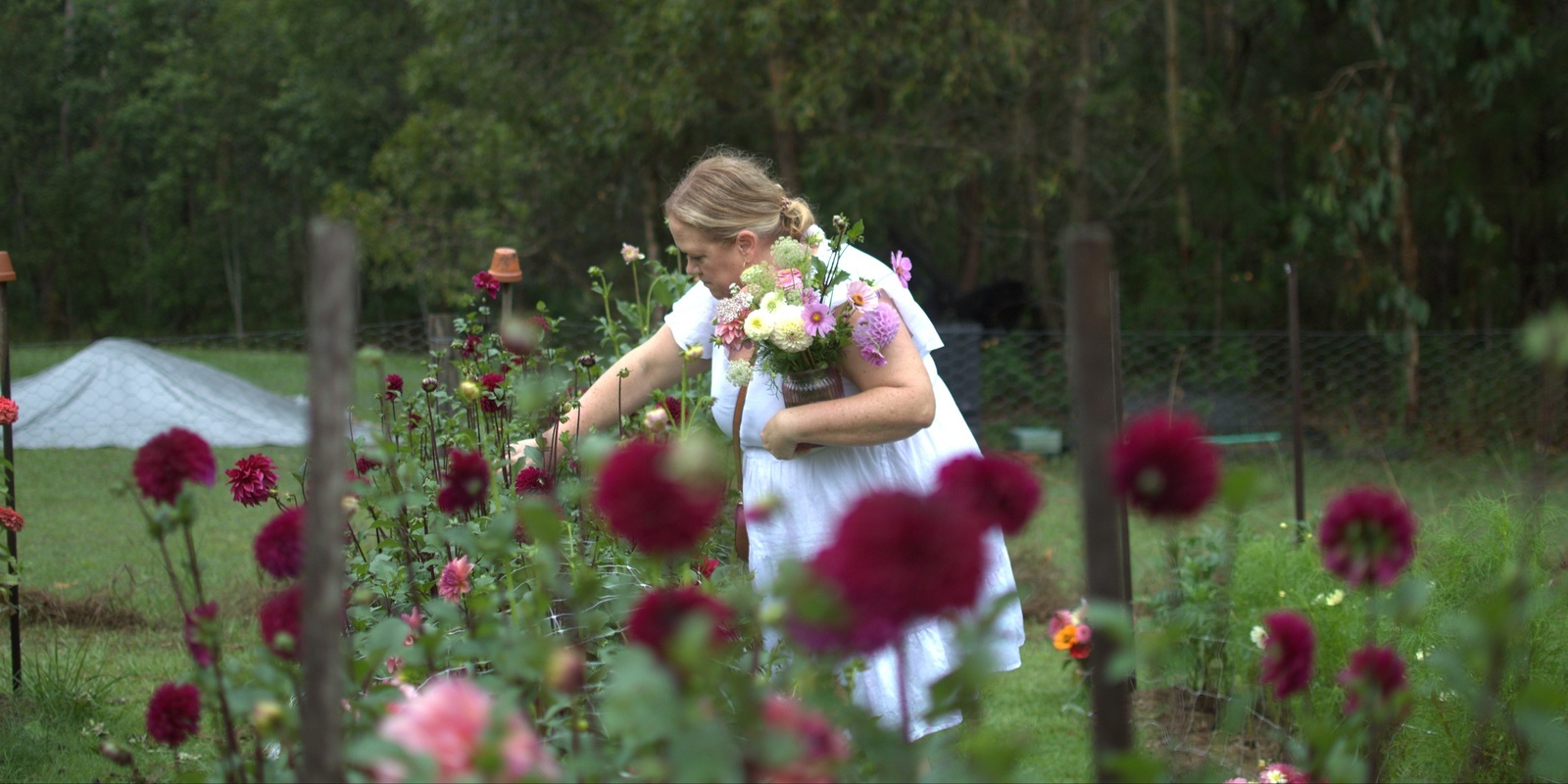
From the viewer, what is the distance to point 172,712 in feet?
3.56

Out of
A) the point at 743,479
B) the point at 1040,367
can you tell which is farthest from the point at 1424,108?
the point at 743,479

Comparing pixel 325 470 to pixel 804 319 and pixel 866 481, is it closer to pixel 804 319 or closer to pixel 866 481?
pixel 804 319

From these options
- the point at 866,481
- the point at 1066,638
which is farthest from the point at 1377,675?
the point at 1066,638

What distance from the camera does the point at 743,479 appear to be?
7.38ft

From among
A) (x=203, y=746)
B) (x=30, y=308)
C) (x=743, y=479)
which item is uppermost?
(x=30, y=308)

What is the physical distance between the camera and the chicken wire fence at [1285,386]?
8.80m

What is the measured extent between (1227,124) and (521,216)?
7048mm

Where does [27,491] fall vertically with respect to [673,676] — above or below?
below

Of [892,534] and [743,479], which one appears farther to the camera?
[743,479]

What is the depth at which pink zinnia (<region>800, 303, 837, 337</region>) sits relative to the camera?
184 centimetres

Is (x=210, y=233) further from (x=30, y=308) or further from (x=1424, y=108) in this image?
(x=1424, y=108)

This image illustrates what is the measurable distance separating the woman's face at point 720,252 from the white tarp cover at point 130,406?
6.99 meters

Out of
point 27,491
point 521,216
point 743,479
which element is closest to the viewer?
point 743,479

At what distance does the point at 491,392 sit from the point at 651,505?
4.82 feet
